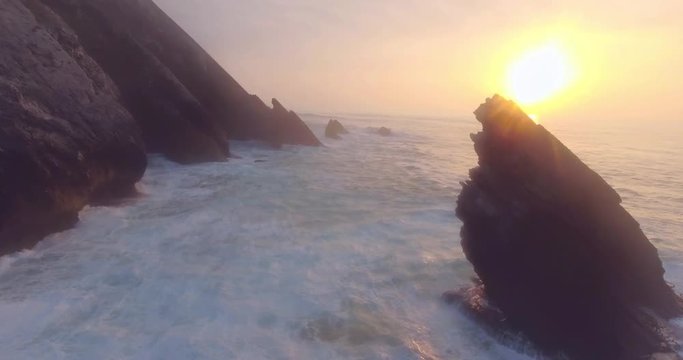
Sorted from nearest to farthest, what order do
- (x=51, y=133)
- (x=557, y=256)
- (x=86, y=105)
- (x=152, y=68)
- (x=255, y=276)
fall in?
(x=557, y=256), (x=255, y=276), (x=51, y=133), (x=86, y=105), (x=152, y=68)

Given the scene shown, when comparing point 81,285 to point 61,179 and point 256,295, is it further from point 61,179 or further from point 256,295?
point 61,179

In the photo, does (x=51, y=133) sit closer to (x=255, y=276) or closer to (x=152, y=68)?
(x=255, y=276)

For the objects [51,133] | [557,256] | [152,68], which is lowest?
[557,256]

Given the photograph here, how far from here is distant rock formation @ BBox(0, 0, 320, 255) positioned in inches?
419

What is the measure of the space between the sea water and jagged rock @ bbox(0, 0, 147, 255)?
0.67 m

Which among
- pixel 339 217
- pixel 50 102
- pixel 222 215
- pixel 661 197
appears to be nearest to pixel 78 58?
pixel 50 102

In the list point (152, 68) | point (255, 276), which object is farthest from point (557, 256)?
point (152, 68)

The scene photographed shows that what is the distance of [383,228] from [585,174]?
5.76 metres

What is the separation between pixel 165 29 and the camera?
83.3 ft

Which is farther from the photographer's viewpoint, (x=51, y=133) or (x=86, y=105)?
(x=86, y=105)

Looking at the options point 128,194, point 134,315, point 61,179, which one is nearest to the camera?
point 134,315

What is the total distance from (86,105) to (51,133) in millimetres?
2126

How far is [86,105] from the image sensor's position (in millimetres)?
13641

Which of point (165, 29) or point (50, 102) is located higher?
point (165, 29)
